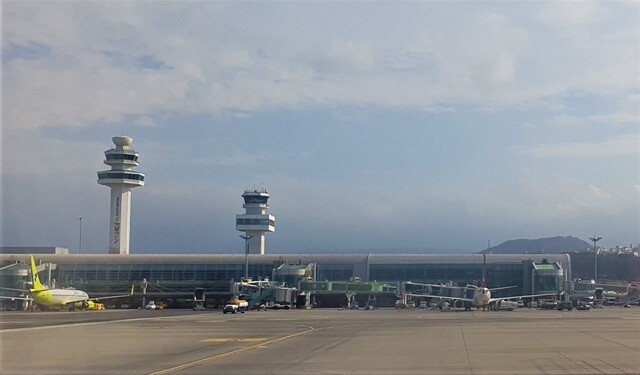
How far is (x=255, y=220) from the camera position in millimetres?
173125

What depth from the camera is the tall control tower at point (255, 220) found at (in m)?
173

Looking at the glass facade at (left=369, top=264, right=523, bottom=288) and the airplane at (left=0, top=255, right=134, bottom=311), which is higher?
the glass facade at (left=369, top=264, right=523, bottom=288)

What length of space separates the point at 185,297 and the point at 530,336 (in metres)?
100

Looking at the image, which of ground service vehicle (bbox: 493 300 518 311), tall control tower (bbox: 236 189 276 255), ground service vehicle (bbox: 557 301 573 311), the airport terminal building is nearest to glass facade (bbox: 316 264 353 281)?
the airport terminal building

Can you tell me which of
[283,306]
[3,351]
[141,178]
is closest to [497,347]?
[3,351]

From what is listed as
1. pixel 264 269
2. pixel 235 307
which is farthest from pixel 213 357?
pixel 264 269

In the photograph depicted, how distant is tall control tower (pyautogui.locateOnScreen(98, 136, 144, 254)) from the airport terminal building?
Answer: 28.1ft

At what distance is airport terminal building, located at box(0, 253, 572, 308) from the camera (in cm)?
14645

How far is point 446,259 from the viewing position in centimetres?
15200

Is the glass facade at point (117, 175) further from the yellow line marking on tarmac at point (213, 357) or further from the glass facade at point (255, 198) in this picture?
the yellow line marking on tarmac at point (213, 357)

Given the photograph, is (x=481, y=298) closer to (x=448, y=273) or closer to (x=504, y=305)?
(x=504, y=305)

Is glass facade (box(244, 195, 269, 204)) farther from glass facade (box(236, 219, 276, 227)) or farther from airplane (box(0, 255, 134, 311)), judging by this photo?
airplane (box(0, 255, 134, 311))

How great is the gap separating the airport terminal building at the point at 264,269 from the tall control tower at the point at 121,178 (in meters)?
8.57

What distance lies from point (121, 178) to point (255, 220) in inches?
1451
